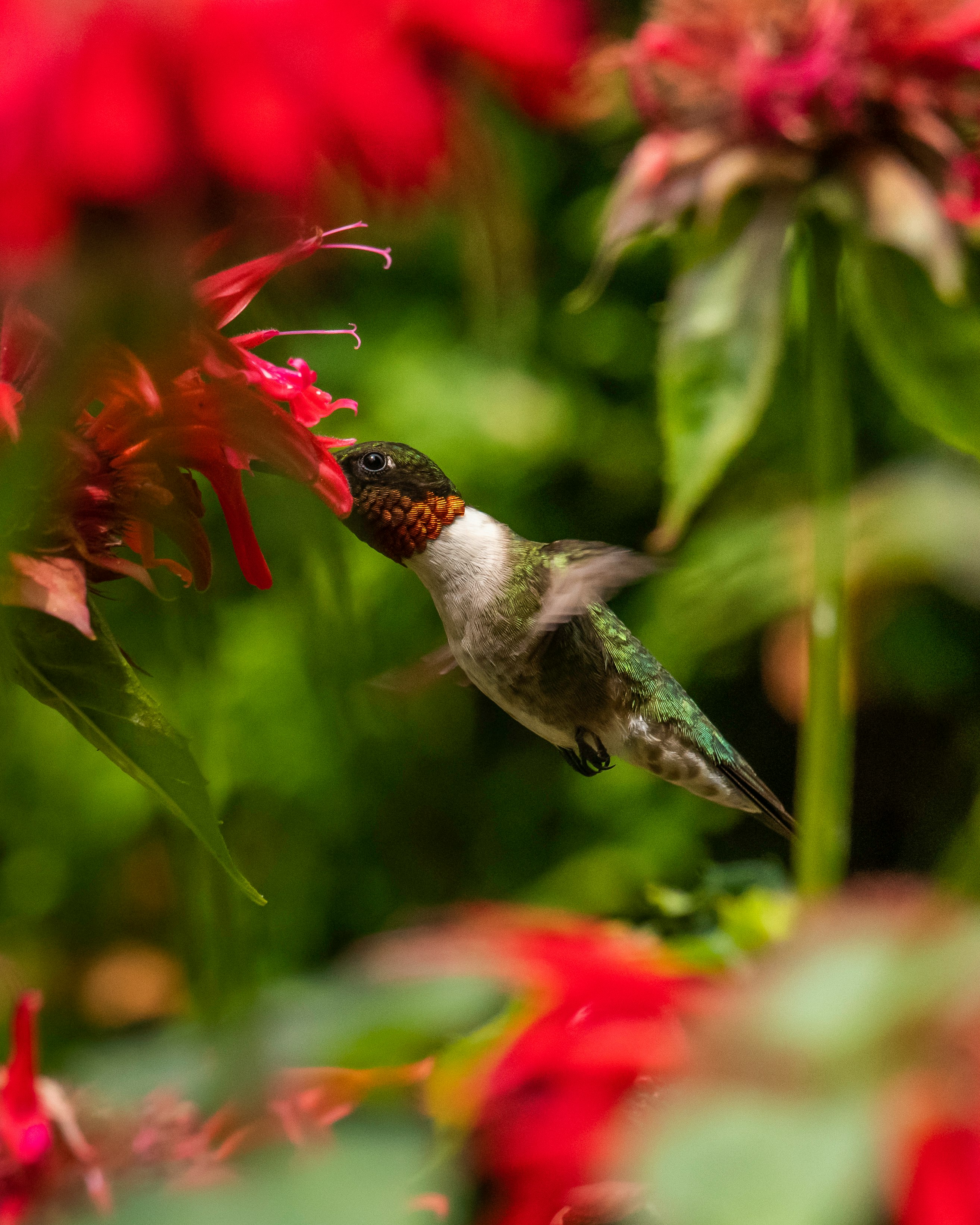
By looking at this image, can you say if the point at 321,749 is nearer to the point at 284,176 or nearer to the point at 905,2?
the point at 905,2

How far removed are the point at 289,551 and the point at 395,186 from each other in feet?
0.20

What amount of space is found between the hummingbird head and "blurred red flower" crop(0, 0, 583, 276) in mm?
148

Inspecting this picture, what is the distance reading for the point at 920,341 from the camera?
667mm

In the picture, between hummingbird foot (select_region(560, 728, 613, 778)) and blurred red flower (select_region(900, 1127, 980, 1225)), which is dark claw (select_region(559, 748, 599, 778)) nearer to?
hummingbird foot (select_region(560, 728, 613, 778))

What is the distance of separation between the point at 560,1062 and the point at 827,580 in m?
0.42

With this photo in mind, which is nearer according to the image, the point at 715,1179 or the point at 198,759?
the point at 715,1179

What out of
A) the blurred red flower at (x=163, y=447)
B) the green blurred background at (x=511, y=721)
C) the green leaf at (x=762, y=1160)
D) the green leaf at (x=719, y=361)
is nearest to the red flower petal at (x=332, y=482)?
the blurred red flower at (x=163, y=447)

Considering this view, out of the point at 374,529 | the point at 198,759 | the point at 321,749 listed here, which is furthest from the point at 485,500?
the point at 198,759

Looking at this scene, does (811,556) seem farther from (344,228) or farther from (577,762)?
(344,228)

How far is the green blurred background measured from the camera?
43.4 inches

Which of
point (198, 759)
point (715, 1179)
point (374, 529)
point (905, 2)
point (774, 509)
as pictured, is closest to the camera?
point (715, 1179)

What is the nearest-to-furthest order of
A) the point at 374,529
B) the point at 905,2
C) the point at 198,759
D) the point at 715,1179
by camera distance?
the point at 715,1179 → the point at 198,759 → the point at 374,529 → the point at 905,2

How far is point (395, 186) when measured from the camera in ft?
0.68

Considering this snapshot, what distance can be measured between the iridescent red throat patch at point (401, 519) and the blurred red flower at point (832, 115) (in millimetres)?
327
